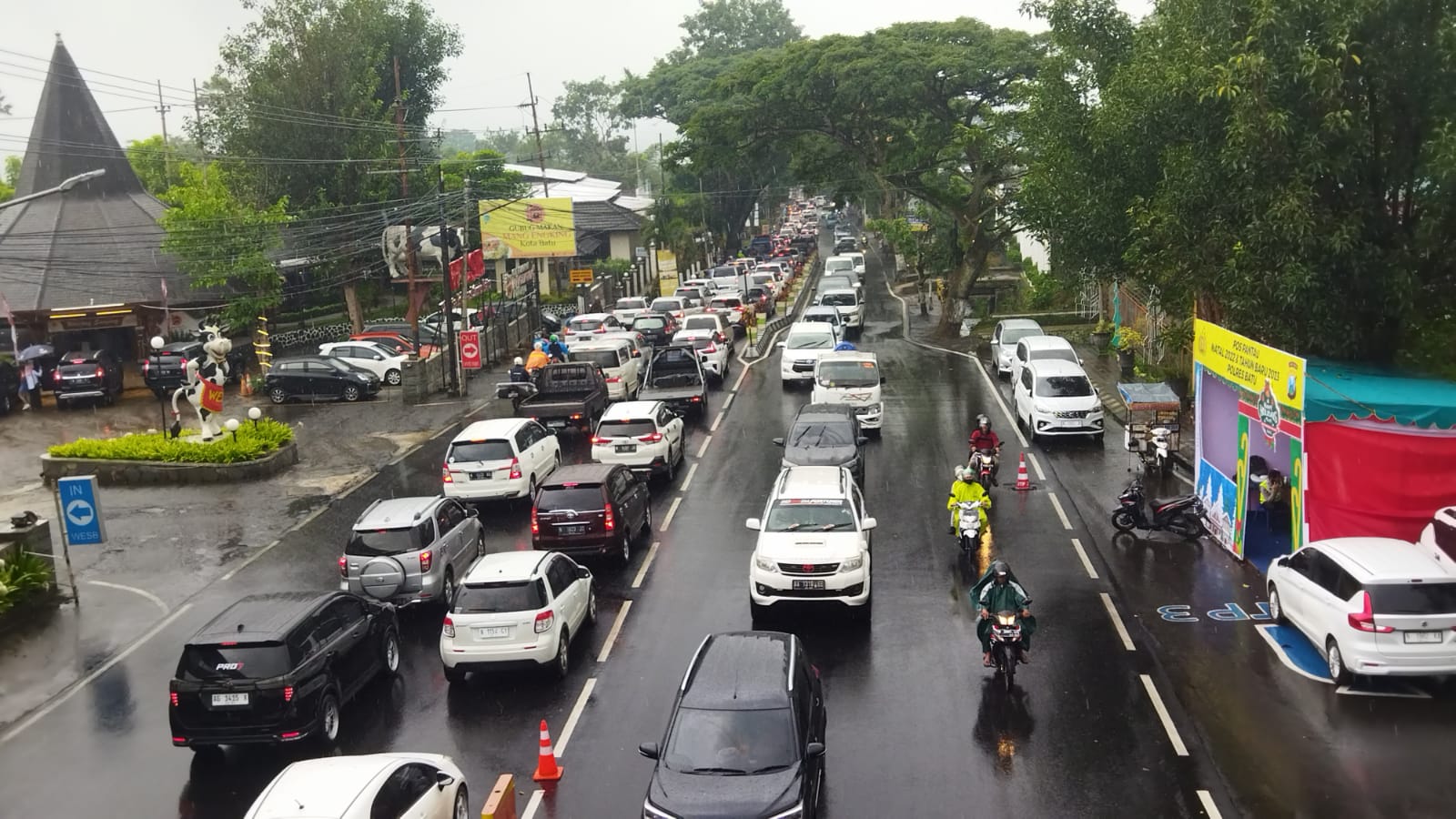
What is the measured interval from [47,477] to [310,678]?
732 inches

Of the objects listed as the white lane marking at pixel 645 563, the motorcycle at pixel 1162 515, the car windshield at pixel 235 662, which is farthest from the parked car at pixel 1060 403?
the car windshield at pixel 235 662

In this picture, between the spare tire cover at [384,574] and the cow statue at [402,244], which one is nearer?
the spare tire cover at [384,574]

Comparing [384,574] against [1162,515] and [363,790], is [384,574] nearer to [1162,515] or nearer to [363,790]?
[363,790]

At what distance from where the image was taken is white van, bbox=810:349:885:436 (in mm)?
30344

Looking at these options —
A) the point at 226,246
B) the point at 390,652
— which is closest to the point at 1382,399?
the point at 390,652

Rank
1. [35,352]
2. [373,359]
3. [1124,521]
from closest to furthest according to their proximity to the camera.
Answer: [1124,521]
[35,352]
[373,359]

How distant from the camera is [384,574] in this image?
725 inches

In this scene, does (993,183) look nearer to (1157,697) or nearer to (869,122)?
(869,122)

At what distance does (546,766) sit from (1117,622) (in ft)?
27.9

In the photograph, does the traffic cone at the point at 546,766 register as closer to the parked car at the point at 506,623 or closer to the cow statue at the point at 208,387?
the parked car at the point at 506,623

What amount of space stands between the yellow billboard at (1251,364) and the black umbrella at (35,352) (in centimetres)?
3592

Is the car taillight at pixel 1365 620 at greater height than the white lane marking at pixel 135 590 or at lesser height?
greater

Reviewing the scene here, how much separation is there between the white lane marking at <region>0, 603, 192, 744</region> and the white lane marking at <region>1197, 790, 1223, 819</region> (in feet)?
45.4

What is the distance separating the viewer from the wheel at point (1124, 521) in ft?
70.5
